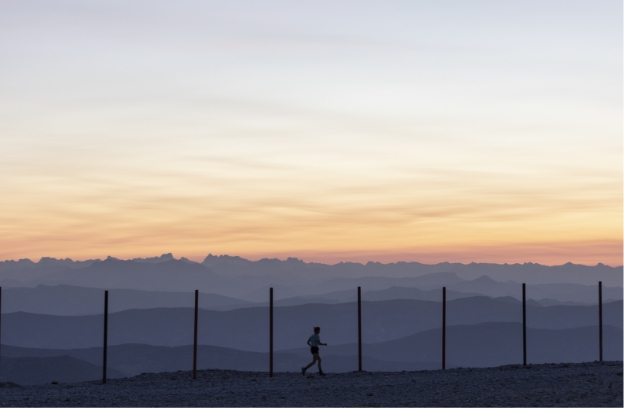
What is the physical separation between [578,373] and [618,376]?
1466 mm

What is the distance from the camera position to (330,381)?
23.5 m

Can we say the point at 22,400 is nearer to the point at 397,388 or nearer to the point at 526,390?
the point at 397,388

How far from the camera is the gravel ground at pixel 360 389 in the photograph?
1897 centimetres

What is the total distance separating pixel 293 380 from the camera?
2445 centimetres

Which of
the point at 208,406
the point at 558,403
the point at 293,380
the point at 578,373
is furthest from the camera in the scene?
the point at 293,380

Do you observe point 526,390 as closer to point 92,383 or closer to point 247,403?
point 247,403

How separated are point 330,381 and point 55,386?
27.4 feet

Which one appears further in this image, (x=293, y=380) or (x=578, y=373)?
(x=293, y=380)

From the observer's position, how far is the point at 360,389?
842 inches

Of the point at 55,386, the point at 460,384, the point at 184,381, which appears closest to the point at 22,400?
the point at 55,386

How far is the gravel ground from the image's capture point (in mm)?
18969

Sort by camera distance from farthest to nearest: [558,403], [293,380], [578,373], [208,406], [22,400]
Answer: [293,380] → [578,373] → [22,400] → [208,406] → [558,403]

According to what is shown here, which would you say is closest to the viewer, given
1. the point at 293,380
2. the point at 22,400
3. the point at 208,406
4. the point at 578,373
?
the point at 208,406

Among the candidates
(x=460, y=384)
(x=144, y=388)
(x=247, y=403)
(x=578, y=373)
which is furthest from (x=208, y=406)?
(x=578, y=373)
